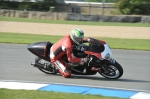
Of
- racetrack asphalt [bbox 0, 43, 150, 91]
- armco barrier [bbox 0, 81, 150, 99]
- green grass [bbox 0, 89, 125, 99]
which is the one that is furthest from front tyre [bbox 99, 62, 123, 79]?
green grass [bbox 0, 89, 125, 99]

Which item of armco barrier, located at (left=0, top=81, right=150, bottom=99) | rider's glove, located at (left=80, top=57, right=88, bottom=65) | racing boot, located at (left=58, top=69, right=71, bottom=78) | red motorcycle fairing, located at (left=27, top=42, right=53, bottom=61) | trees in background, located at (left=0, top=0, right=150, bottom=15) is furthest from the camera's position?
trees in background, located at (left=0, top=0, right=150, bottom=15)

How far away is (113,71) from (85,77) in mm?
954

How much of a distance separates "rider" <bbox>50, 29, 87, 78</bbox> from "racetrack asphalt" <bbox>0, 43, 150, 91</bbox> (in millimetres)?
270

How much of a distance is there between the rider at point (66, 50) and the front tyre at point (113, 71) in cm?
59

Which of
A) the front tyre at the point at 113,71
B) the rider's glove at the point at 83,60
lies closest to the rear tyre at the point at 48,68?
the rider's glove at the point at 83,60

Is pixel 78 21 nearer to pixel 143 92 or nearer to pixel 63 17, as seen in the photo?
pixel 63 17

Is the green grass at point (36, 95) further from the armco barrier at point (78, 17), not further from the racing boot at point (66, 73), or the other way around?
the armco barrier at point (78, 17)

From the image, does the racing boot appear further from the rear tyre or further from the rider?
the rear tyre

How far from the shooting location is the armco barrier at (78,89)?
8.27 meters

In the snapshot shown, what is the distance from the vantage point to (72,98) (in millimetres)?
7488

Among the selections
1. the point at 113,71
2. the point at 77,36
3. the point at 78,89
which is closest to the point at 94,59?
the point at 113,71

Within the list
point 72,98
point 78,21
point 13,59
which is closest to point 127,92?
point 72,98

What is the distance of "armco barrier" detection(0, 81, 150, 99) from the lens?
8273 mm

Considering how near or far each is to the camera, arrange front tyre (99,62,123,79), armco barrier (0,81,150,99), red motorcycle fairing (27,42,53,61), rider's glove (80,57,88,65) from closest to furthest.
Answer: armco barrier (0,81,150,99), front tyre (99,62,123,79), rider's glove (80,57,88,65), red motorcycle fairing (27,42,53,61)
